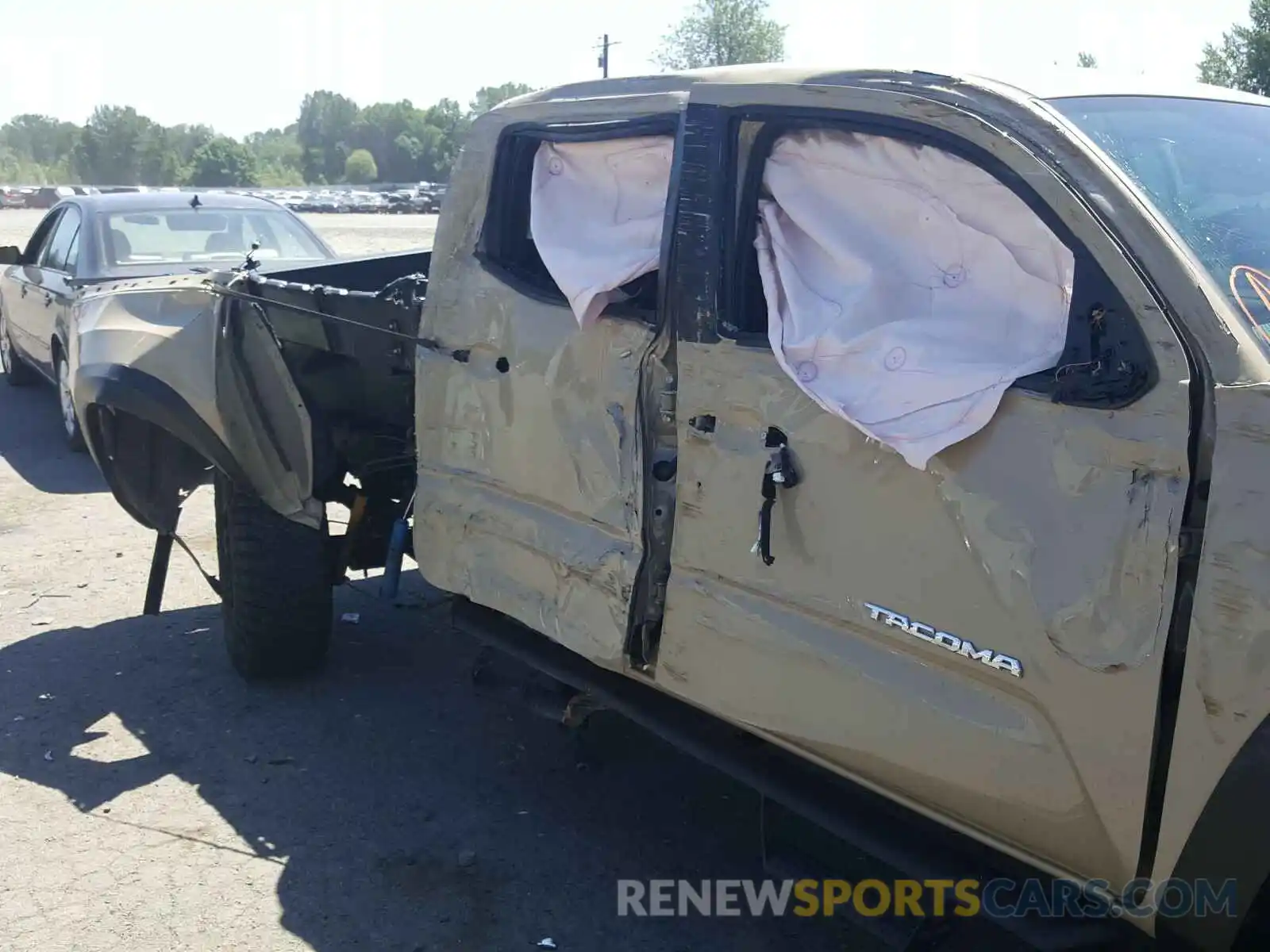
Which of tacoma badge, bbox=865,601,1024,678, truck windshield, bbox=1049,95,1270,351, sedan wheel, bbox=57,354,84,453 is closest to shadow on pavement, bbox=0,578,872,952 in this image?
tacoma badge, bbox=865,601,1024,678

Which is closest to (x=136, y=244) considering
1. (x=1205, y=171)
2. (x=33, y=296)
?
(x=33, y=296)

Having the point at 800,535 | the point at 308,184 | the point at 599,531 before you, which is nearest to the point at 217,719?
the point at 599,531

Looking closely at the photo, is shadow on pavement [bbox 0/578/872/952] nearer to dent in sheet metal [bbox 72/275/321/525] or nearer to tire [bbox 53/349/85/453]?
dent in sheet metal [bbox 72/275/321/525]

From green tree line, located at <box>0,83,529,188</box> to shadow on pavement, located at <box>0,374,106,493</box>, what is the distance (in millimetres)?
74055

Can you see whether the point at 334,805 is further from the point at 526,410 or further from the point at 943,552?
the point at 943,552

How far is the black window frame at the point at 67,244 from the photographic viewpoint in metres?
8.45

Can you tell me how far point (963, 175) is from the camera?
246 centimetres

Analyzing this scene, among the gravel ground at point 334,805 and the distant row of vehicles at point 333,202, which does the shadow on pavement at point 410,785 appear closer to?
the gravel ground at point 334,805

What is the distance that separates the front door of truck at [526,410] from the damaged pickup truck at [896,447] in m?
0.01

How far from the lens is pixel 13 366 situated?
1091 centimetres

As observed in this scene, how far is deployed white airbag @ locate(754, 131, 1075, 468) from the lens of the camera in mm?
2354

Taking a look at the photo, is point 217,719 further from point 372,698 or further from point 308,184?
point 308,184

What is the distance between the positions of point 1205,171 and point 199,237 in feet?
23.4

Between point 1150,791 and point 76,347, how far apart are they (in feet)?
13.2
